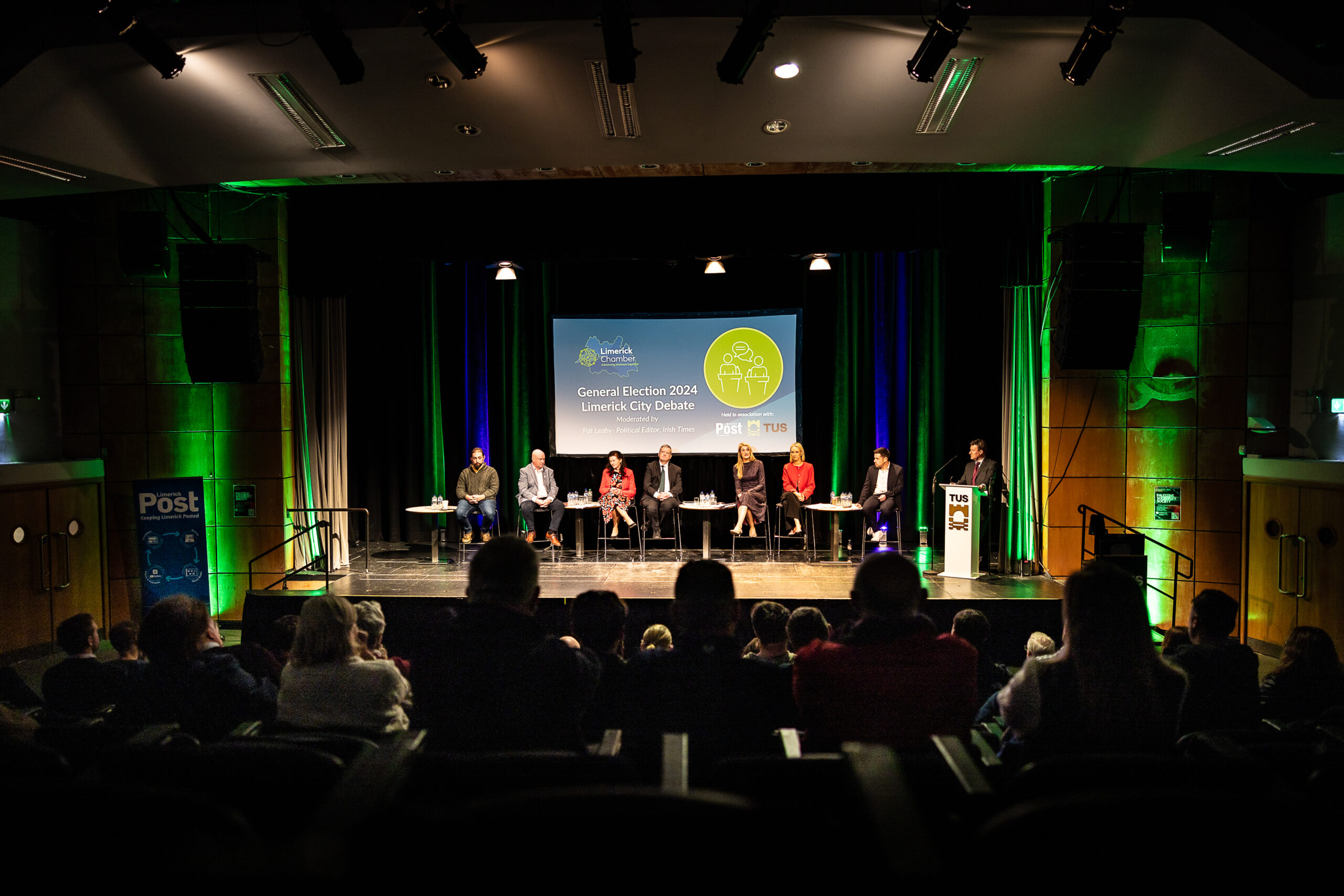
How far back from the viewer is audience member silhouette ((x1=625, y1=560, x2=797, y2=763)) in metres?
2.30

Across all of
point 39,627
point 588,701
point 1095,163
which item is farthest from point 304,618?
point 1095,163

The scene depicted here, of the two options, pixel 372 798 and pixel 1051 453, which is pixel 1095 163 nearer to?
pixel 1051 453

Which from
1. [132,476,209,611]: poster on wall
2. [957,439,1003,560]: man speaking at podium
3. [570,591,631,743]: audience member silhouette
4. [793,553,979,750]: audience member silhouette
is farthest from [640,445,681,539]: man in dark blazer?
[793,553,979,750]: audience member silhouette

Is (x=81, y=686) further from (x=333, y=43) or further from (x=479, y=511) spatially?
(x=479, y=511)

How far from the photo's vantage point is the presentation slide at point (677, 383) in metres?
8.77

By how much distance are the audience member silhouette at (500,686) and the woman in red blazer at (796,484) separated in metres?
6.06

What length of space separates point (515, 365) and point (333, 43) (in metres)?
4.96

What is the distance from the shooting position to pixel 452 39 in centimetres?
422

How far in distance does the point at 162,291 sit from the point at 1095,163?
302 inches

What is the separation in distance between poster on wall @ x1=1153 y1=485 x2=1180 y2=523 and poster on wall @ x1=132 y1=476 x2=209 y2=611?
7979 millimetres

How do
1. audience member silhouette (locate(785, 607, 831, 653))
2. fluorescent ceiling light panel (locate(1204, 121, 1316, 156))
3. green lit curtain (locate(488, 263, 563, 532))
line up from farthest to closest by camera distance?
1. green lit curtain (locate(488, 263, 563, 532))
2. fluorescent ceiling light panel (locate(1204, 121, 1316, 156))
3. audience member silhouette (locate(785, 607, 831, 653))

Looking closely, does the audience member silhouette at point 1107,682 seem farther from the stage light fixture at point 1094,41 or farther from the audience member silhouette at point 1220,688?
the stage light fixture at point 1094,41

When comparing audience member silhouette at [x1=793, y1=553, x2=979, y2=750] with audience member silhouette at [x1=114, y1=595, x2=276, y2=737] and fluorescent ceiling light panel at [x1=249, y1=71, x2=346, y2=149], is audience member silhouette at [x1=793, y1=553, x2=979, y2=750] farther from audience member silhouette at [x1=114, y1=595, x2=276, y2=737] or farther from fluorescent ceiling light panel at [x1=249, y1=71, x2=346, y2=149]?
fluorescent ceiling light panel at [x1=249, y1=71, x2=346, y2=149]

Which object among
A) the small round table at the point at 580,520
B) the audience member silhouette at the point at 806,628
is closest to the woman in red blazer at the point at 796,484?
the small round table at the point at 580,520
